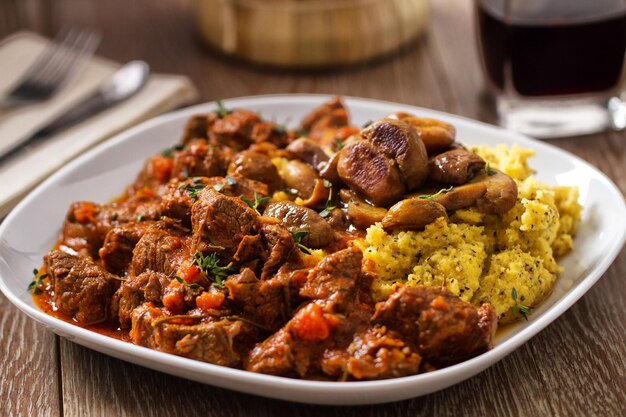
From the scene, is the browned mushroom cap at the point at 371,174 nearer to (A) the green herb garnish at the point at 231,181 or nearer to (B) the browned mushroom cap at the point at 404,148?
(B) the browned mushroom cap at the point at 404,148

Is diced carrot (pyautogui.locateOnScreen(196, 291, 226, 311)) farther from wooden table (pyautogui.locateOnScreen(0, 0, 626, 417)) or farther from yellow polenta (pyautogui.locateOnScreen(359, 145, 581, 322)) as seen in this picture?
yellow polenta (pyautogui.locateOnScreen(359, 145, 581, 322))

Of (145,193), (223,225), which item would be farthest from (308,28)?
(223,225)

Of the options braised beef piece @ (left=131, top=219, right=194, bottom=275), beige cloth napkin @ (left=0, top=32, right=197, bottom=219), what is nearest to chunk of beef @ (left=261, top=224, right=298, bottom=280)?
braised beef piece @ (left=131, top=219, right=194, bottom=275)

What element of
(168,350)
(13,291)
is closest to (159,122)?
(13,291)

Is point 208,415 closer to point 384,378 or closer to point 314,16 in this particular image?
point 384,378

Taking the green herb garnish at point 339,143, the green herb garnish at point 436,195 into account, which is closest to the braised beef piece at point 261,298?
the green herb garnish at point 436,195

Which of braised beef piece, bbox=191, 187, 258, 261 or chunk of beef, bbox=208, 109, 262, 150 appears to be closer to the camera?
braised beef piece, bbox=191, 187, 258, 261
